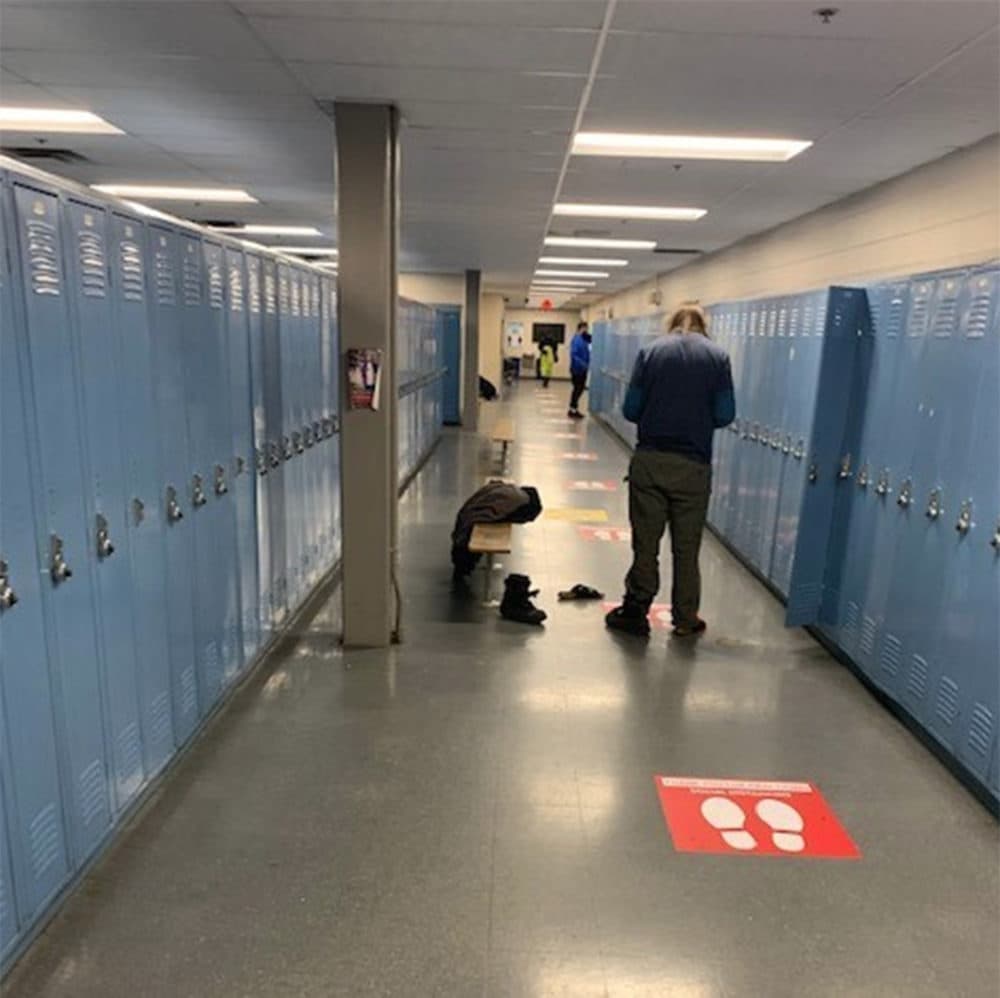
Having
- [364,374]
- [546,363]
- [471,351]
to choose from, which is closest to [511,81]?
[364,374]

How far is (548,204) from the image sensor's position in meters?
6.18

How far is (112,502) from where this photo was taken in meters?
2.30

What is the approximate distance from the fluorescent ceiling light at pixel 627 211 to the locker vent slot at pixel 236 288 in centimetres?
385

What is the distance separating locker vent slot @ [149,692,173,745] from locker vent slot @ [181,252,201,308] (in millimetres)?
1379

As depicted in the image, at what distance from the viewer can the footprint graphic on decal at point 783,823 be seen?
2.49 metres

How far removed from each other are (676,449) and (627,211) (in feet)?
11.6

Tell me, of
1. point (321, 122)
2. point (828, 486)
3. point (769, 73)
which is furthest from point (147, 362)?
point (828, 486)

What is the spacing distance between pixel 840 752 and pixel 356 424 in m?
2.52

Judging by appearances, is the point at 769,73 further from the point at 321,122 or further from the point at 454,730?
the point at 454,730

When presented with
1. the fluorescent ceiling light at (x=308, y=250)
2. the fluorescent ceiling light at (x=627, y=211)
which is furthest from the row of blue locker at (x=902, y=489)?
the fluorescent ceiling light at (x=308, y=250)

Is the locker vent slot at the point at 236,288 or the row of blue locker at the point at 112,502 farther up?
the locker vent slot at the point at 236,288

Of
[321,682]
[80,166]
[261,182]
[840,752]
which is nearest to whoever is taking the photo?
[840,752]

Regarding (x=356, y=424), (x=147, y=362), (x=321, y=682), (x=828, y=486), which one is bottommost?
(x=321, y=682)

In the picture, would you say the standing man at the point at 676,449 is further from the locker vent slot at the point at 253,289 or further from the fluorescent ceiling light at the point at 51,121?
the fluorescent ceiling light at the point at 51,121
